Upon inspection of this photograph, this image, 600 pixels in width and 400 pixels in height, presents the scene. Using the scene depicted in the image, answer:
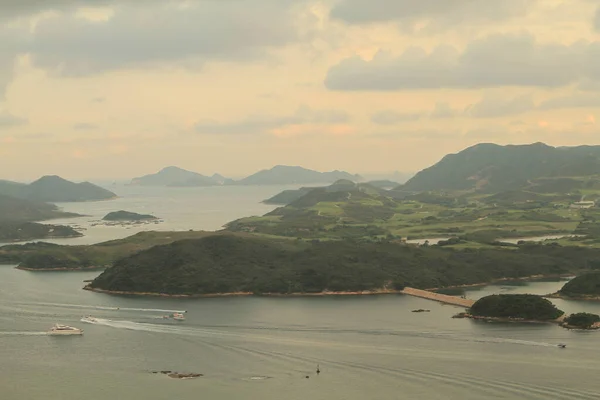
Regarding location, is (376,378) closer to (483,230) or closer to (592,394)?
(592,394)

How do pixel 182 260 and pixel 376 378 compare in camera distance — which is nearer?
pixel 376 378

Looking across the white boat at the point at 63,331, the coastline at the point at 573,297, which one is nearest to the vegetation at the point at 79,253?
the white boat at the point at 63,331

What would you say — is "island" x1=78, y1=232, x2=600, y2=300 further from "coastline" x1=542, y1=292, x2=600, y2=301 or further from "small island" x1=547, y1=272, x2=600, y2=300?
"small island" x1=547, y1=272, x2=600, y2=300

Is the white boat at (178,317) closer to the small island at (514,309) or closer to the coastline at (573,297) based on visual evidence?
the small island at (514,309)

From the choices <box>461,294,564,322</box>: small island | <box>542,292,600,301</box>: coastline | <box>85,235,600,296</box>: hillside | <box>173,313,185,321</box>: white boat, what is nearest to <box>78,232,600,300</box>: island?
<box>85,235,600,296</box>: hillside

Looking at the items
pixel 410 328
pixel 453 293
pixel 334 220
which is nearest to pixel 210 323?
pixel 410 328

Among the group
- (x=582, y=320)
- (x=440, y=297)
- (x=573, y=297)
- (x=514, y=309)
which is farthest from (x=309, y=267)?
(x=582, y=320)

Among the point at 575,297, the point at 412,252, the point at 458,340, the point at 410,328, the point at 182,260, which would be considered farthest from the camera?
the point at 412,252
